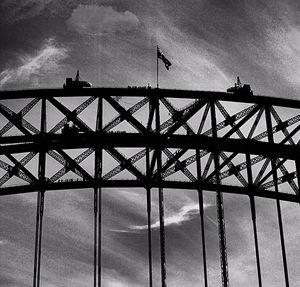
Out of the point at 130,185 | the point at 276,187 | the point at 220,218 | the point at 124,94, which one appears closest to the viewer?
the point at 124,94

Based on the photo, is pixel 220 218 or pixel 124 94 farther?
pixel 220 218

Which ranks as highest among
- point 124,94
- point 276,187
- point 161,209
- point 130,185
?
point 124,94

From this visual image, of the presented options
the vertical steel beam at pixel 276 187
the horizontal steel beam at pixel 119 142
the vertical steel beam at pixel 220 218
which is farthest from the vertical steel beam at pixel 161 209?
the vertical steel beam at pixel 276 187

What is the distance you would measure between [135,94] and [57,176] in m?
5.59

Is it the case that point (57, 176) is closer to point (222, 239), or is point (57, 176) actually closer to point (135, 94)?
point (135, 94)

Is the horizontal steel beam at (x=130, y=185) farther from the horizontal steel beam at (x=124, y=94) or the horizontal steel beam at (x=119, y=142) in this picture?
the horizontal steel beam at (x=124, y=94)

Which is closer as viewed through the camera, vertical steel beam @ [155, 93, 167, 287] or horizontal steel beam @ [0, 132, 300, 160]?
vertical steel beam @ [155, 93, 167, 287]

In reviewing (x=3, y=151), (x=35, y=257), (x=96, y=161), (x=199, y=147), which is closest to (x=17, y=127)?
(x=3, y=151)

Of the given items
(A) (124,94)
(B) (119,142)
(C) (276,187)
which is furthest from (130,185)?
(C) (276,187)

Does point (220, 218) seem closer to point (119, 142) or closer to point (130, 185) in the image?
point (130, 185)

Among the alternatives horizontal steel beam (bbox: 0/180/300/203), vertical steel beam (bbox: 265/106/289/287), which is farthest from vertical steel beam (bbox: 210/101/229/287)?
vertical steel beam (bbox: 265/106/289/287)

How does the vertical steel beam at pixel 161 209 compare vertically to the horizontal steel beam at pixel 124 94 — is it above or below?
below

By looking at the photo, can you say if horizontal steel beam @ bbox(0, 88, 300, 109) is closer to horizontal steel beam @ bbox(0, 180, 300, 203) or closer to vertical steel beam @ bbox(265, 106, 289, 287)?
vertical steel beam @ bbox(265, 106, 289, 287)

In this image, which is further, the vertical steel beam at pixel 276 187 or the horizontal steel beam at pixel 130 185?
the horizontal steel beam at pixel 130 185
